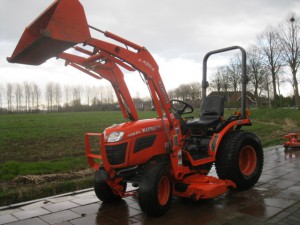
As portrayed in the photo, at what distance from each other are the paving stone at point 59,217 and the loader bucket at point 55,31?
2.32m

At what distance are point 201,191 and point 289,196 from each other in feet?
5.18

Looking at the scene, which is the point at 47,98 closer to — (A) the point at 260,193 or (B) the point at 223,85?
(B) the point at 223,85

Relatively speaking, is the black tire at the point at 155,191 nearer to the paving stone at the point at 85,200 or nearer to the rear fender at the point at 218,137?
the rear fender at the point at 218,137

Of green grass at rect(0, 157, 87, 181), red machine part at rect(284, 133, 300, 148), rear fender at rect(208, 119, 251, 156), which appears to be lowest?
green grass at rect(0, 157, 87, 181)

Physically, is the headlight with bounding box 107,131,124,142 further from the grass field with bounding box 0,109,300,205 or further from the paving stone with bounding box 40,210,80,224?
the grass field with bounding box 0,109,300,205

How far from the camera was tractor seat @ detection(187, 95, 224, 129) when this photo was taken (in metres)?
5.79

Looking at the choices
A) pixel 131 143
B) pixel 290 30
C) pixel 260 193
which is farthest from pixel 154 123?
→ pixel 290 30

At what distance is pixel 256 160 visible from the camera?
6297 millimetres

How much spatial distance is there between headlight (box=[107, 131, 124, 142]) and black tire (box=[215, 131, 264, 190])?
1.96m

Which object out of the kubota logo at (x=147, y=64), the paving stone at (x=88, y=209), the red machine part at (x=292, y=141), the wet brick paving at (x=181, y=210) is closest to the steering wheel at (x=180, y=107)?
the kubota logo at (x=147, y=64)

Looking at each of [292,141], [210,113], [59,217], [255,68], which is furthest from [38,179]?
[255,68]

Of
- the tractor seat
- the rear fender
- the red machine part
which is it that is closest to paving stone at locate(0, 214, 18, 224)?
the tractor seat

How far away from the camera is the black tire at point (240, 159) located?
5.59 m

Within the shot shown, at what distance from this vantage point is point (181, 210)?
16.1 feet
